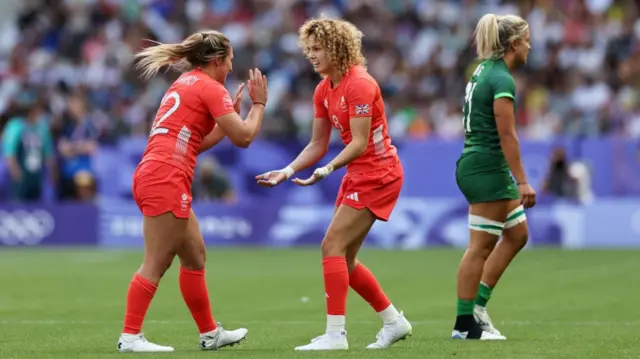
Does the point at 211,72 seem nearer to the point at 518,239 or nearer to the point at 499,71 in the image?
the point at 499,71

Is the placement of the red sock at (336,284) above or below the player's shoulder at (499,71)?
below

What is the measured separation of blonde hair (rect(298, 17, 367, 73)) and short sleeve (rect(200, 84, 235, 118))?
754mm

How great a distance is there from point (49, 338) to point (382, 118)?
314cm

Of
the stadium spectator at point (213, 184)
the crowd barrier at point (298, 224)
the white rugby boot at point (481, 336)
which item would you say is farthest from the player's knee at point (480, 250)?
the stadium spectator at point (213, 184)

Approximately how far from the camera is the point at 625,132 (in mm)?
24984

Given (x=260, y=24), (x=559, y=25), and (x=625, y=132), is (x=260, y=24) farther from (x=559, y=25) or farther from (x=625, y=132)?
(x=625, y=132)

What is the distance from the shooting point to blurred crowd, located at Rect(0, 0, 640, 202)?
2562 cm

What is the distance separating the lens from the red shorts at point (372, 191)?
9.39m

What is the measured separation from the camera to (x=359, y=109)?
923 cm

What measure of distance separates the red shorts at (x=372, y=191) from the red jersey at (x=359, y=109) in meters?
0.06

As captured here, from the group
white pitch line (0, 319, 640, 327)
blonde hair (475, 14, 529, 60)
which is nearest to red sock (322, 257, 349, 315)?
blonde hair (475, 14, 529, 60)

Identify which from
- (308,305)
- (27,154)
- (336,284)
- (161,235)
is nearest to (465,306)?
(336,284)

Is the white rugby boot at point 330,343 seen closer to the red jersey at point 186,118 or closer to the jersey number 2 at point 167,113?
the red jersey at point 186,118

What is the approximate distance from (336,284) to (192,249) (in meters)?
1.04
